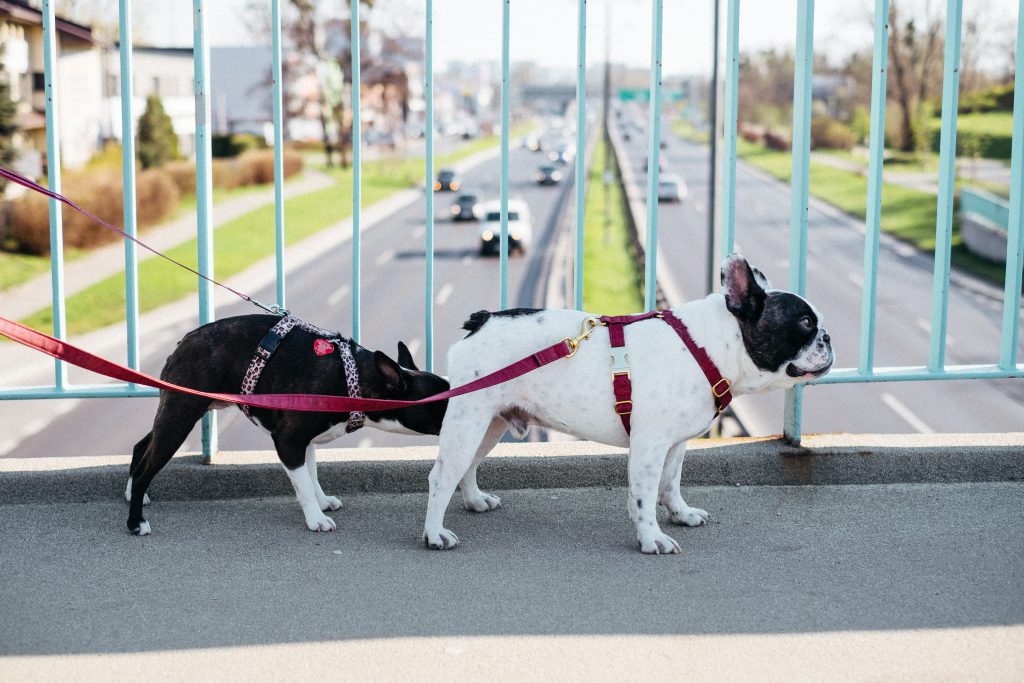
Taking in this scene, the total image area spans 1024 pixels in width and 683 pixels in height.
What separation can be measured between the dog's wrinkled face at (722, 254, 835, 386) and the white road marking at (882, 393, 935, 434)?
20363 millimetres

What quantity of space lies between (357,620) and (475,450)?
3.07 feet

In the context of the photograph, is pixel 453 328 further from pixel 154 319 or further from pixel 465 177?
pixel 465 177

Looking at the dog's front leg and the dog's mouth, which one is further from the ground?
the dog's mouth

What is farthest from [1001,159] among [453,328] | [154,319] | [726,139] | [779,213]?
[726,139]

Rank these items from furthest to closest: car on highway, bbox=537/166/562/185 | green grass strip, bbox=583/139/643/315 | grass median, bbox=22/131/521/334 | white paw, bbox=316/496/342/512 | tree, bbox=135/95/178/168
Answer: car on highway, bbox=537/166/562/185, tree, bbox=135/95/178/168, green grass strip, bbox=583/139/643/315, grass median, bbox=22/131/521/334, white paw, bbox=316/496/342/512

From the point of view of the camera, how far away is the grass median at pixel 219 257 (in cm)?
3466

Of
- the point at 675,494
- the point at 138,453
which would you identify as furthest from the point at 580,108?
the point at 138,453

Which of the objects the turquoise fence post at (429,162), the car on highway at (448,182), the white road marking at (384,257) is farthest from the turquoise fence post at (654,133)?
the car on highway at (448,182)

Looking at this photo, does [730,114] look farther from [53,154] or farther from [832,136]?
[832,136]

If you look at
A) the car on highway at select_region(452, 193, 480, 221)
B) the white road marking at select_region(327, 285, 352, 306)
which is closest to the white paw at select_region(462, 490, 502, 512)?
the white road marking at select_region(327, 285, 352, 306)

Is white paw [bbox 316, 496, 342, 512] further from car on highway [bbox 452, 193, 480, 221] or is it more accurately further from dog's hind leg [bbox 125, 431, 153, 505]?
car on highway [bbox 452, 193, 480, 221]

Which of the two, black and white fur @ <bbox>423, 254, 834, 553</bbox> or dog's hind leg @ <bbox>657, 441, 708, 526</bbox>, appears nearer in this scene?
black and white fur @ <bbox>423, 254, 834, 553</bbox>

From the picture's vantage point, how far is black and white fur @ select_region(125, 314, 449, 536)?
4.71 metres

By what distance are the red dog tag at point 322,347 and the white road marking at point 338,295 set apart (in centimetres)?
3347
